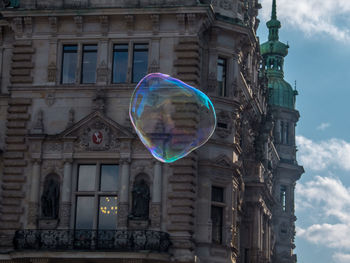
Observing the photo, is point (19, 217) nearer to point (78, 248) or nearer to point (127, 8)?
point (78, 248)

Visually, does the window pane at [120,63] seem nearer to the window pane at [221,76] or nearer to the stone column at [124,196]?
the stone column at [124,196]

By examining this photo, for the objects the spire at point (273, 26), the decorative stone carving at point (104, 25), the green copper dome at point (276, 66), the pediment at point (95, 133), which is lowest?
the pediment at point (95, 133)

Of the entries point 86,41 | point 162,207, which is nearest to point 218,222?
point 162,207

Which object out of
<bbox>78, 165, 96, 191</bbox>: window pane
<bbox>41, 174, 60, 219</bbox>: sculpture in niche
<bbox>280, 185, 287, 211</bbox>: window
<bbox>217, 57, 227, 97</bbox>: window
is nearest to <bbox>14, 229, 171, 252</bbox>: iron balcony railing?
<bbox>41, 174, 60, 219</bbox>: sculpture in niche

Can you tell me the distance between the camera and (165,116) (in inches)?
2194

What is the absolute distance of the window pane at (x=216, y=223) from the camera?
191 ft

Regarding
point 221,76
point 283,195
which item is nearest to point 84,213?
point 221,76

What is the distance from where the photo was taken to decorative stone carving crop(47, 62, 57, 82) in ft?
193

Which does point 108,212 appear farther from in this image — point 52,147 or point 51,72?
point 51,72

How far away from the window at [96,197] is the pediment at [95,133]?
1125mm

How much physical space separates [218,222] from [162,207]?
4223 millimetres

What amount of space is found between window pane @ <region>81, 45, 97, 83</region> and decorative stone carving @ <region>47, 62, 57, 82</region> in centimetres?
160

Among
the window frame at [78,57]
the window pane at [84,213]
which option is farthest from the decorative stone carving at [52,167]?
the window frame at [78,57]

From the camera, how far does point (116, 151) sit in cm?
5712
